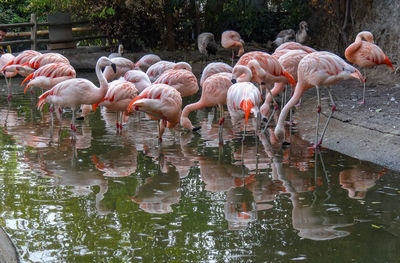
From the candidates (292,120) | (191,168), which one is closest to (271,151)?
(191,168)

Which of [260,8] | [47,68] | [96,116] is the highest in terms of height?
[260,8]

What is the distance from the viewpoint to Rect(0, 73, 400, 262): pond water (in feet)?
11.5

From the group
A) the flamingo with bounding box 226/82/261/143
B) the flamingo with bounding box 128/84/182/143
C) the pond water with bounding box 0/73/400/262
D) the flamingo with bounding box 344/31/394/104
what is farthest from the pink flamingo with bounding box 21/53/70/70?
the flamingo with bounding box 344/31/394/104

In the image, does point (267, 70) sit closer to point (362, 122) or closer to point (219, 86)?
point (219, 86)

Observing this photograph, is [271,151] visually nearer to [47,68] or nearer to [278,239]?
[278,239]

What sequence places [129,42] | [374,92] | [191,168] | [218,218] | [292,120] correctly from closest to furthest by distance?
1. [218,218]
2. [191,168]
3. [292,120]
4. [374,92]
5. [129,42]

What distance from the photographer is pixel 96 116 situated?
27.9 feet

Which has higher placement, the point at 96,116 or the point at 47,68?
the point at 47,68

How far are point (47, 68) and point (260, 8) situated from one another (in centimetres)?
814

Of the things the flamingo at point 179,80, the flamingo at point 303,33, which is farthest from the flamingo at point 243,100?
the flamingo at point 303,33

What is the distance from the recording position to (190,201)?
449 centimetres

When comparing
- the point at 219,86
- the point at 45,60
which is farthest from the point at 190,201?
the point at 45,60

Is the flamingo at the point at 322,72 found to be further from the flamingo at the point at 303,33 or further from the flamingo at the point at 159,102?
the flamingo at the point at 303,33

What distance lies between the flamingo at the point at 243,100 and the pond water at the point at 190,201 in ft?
1.27
